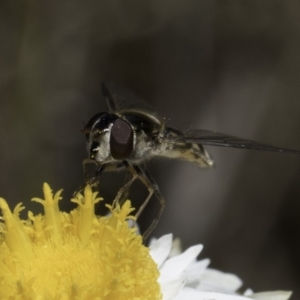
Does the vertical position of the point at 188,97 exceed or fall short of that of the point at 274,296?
it exceeds it

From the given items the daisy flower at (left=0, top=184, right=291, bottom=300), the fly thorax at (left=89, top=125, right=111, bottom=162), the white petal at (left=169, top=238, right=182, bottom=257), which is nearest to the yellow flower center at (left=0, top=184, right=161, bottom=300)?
the daisy flower at (left=0, top=184, right=291, bottom=300)

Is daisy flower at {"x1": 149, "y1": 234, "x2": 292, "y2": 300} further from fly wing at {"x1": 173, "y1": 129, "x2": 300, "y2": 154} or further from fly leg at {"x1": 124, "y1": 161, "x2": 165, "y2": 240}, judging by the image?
fly wing at {"x1": 173, "y1": 129, "x2": 300, "y2": 154}

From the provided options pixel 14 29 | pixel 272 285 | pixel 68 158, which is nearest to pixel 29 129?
pixel 68 158

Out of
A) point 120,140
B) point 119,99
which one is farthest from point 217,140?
point 119,99

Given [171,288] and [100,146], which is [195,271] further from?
[100,146]

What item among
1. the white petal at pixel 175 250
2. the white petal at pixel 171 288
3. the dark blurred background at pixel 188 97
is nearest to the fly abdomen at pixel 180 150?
the white petal at pixel 175 250

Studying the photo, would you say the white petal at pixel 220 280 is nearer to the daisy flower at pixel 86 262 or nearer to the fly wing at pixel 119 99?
the daisy flower at pixel 86 262
